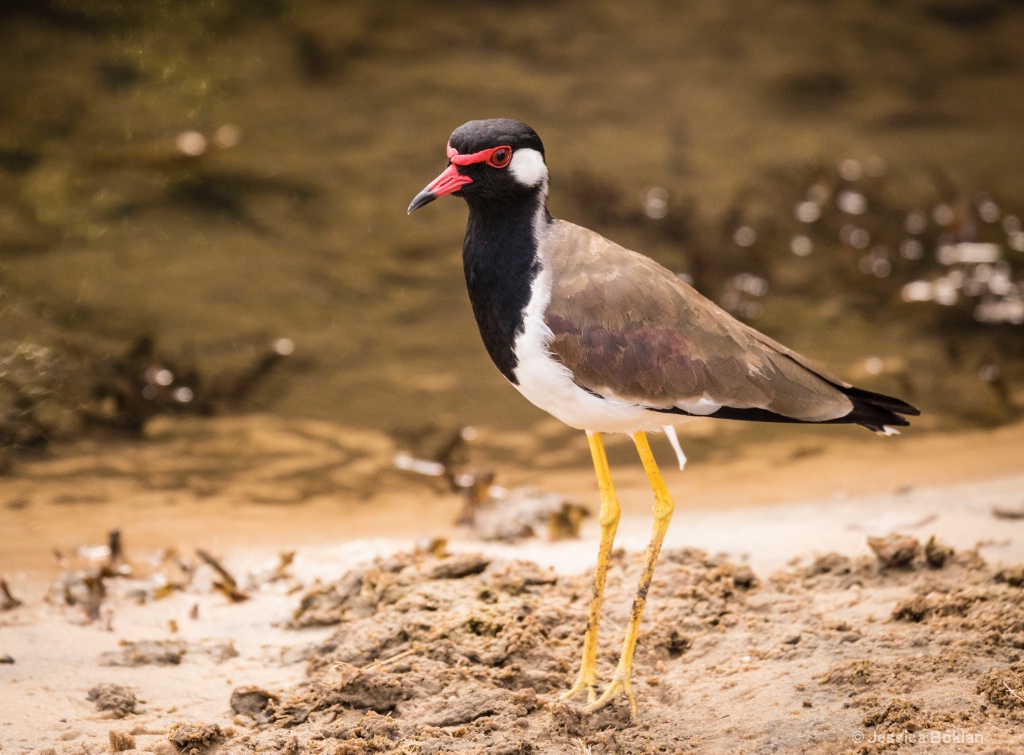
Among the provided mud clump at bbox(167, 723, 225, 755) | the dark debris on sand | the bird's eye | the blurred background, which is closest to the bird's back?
the bird's eye

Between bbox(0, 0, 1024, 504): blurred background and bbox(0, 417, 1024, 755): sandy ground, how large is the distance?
1.85 ft

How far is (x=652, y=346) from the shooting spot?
387 cm

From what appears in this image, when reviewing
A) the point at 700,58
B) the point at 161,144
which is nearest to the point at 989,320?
the point at 700,58

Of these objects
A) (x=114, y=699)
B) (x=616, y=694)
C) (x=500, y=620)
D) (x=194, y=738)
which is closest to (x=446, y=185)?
(x=500, y=620)

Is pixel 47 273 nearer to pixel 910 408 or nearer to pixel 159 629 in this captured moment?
pixel 159 629

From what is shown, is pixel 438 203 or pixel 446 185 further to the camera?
pixel 438 203

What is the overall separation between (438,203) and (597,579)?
6513 mm

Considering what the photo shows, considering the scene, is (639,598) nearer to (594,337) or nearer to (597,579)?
(597,579)

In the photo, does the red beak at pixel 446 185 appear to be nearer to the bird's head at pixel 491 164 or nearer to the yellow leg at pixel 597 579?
the bird's head at pixel 491 164

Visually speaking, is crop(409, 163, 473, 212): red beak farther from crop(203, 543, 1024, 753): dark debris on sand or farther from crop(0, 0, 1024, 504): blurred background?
crop(0, 0, 1024, 504): blurred background

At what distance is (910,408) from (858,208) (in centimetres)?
610

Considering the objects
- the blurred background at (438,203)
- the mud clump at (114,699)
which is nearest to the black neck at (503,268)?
the mud clump at (114,699)

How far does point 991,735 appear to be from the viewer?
10.9 feet

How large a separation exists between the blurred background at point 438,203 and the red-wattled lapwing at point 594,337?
2821 mm
